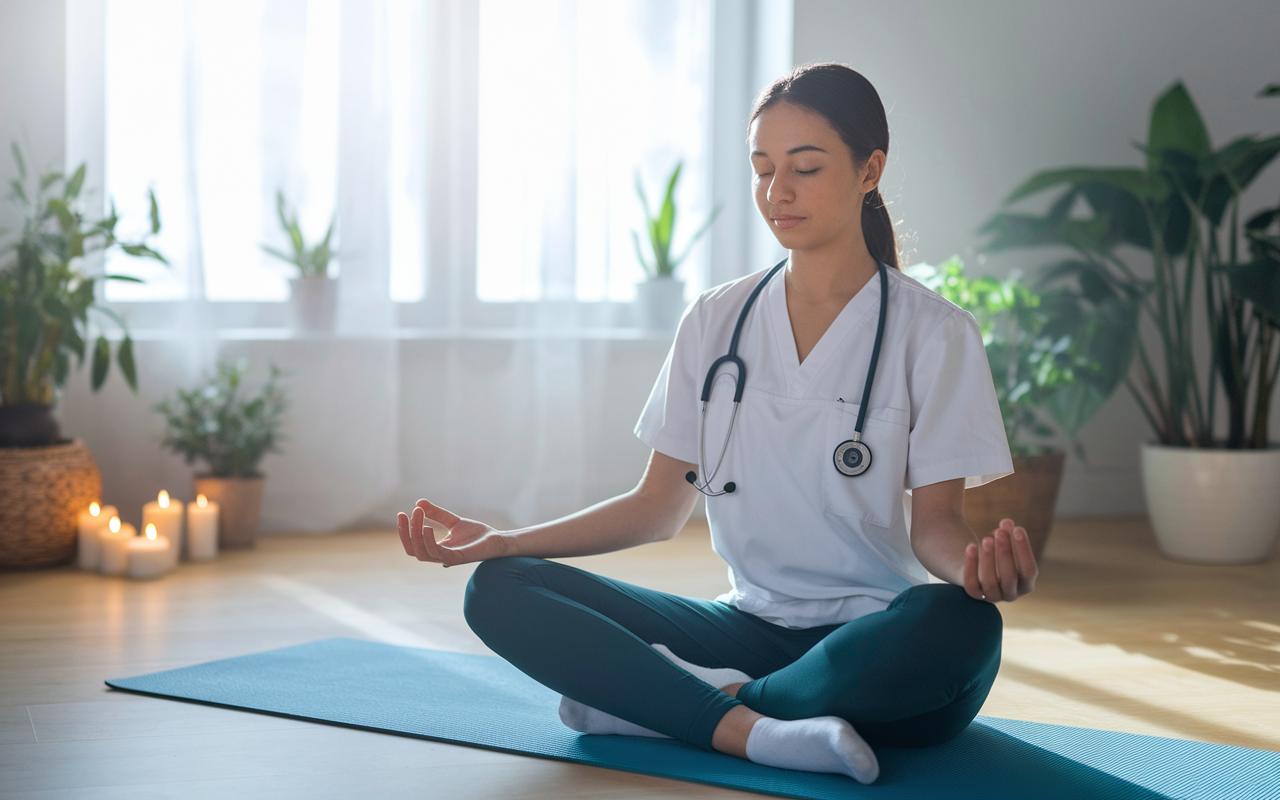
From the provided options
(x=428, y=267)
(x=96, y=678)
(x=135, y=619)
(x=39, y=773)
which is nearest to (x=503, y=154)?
(x=428, y=267)

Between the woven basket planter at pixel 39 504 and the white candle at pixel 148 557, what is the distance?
0.69 ft

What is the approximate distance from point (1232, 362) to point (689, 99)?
1601mm

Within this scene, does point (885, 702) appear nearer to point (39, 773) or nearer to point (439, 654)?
point (439, 654)

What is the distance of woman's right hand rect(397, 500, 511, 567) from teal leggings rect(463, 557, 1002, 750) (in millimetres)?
22

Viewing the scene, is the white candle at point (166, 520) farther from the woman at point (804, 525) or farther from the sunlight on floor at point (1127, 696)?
the sunlight on floor at point (1127, 696)

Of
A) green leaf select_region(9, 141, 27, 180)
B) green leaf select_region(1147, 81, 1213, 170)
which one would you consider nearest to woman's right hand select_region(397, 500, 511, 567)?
green leaf select_region(9, 141, 27, 180)

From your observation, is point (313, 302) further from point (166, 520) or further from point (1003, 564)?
point (1003, 564)

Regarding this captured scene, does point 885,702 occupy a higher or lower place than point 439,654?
higher

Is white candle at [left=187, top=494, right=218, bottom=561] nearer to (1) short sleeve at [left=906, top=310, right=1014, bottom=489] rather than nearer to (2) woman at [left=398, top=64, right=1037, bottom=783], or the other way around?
(2) woman at [left=398, top=64, right=1037, bottom=783]

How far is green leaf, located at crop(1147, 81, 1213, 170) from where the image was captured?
2.76m

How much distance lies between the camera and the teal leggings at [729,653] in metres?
1.24

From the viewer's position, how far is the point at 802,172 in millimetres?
1392

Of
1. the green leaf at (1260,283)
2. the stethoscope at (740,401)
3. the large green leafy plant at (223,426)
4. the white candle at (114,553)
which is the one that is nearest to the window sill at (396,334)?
the large green leafy plant at (223,426)

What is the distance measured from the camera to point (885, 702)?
4.13ft
